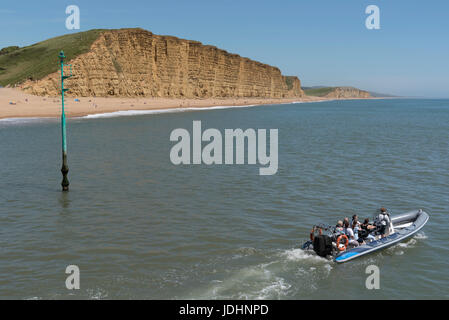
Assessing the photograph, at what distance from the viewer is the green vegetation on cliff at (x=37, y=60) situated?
81.9m

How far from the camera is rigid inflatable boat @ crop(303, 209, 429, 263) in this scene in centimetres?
1240

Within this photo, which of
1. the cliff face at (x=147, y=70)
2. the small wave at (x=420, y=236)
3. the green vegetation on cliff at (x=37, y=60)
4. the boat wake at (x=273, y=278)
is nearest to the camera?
the boat wake at (x=273, y=278)

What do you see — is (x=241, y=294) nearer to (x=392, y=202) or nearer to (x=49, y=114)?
(x=392, y=202)

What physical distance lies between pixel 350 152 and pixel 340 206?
17.0 meters

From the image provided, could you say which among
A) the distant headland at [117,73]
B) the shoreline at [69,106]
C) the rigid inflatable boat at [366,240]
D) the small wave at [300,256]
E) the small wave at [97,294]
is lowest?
the small wave at [97,294]

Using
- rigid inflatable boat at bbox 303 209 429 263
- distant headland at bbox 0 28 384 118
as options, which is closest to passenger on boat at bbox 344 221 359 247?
rigid inflatable boat at bbox 303 209 429 263

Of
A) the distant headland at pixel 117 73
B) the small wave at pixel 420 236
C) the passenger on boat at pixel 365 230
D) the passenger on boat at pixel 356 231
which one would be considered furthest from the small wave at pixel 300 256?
the distant headland at pixel 117 73

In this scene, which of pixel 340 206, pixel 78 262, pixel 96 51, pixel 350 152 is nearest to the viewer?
pixel 78 262

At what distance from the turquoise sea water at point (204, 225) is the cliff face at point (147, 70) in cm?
5581

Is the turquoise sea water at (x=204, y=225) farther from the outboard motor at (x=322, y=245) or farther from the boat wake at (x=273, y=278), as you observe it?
the outboard motor at (x=322, y=245)

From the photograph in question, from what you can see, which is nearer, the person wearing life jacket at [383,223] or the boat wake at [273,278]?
the boat wake at [273,278]

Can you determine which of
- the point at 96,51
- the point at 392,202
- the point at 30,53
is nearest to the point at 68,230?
the point at 392,202

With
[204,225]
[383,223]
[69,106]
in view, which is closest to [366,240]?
[383,223]

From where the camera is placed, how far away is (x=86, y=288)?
10.4 m
